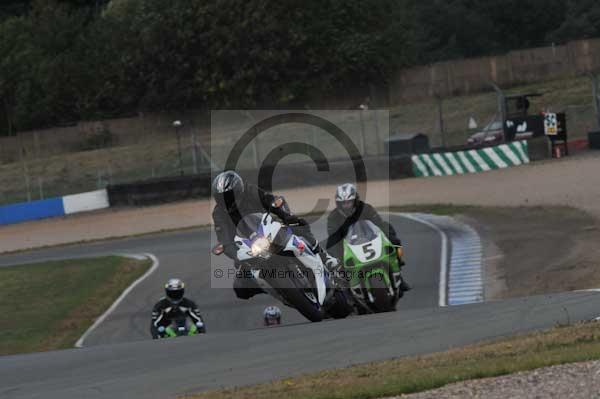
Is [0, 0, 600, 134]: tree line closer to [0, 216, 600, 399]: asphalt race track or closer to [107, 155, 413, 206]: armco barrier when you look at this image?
[107, 155, 413, 206]: armco barrier

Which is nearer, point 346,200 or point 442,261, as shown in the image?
point 346,200

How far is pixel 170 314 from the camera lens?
1233 cm

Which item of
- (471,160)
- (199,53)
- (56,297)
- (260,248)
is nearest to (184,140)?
(199,53)

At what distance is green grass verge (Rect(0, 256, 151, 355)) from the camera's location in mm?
16031

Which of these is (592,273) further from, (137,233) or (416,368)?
(137,233)

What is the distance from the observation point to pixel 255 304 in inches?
643

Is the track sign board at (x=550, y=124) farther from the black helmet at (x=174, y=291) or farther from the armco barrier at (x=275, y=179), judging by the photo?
the black helmet at (x=174, y=291)

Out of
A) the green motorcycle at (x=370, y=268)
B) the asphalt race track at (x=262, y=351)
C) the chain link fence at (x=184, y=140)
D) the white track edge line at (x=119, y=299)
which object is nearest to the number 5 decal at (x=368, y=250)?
the green motorcycle at (x=370, y=268)

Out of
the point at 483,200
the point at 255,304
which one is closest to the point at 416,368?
the point at 255,304

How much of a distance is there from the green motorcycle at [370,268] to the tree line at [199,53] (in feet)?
128

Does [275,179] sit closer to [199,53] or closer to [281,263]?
[199,53]

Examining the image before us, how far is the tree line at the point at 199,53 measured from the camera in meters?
50.2

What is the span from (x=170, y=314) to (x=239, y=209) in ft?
8.44

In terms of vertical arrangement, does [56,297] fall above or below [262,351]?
below
